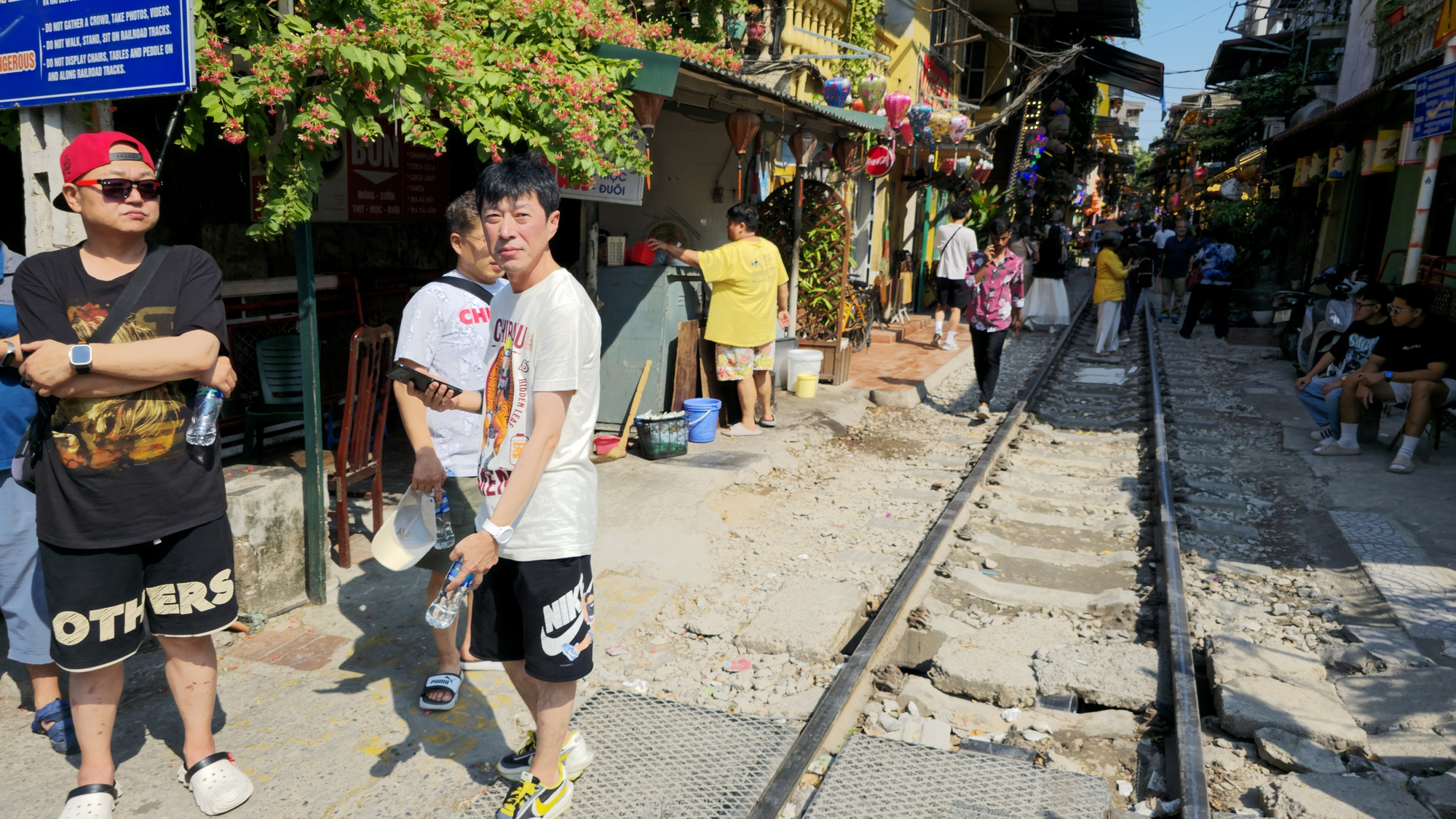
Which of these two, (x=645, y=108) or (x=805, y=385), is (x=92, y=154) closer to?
(x=645, y=108)

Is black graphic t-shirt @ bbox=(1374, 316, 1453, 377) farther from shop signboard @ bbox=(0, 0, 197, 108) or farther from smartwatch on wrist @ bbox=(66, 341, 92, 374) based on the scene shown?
smartwatch on wrist @ bbox=(66, 341, 92, 374)

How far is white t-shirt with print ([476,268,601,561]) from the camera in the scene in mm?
2684

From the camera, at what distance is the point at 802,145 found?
31.6 ft

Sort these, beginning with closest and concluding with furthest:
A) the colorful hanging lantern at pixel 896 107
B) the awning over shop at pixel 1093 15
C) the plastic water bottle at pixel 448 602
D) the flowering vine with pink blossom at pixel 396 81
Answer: the plastic water bottle at pixel 448 602
the flowering vine with pink blossom at pixel 396 81
the colorful hanging lantern at pixel 896 107
the awning over shop at pixel 1093 15

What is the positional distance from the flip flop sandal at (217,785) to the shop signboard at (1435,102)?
1066cm

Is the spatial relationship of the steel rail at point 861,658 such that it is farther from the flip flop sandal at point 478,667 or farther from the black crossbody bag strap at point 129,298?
the black crossbody bag strap at point 129,298

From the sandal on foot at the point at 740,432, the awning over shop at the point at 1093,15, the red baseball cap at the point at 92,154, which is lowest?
the sandal on foot at the point at 740,432

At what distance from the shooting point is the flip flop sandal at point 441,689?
3744 millimetres

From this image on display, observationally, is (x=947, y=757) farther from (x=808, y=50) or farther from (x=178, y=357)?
(x=808, y=50)

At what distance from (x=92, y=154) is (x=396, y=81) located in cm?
168

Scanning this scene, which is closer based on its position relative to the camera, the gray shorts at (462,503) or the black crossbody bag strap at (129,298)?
the black crossbody bag strap at (129,298)

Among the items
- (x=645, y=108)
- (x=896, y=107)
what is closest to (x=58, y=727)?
(x=645, y=108)

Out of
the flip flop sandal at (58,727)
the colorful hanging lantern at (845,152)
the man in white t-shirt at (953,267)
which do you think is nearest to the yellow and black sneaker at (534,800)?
the flip flop sandal at (58,727)

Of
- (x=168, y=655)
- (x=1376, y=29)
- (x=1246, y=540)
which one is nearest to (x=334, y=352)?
(x=168, y=655)
